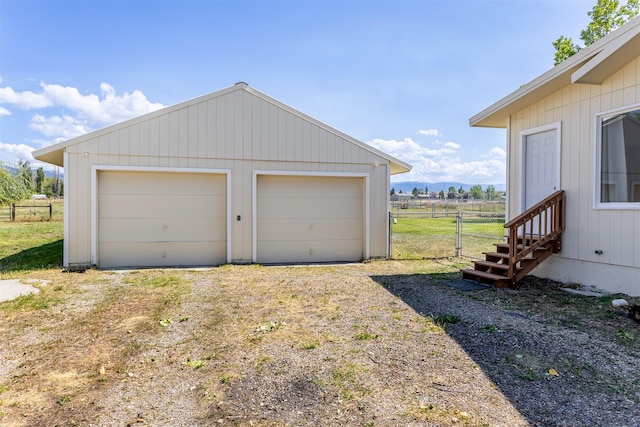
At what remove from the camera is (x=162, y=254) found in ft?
26.6

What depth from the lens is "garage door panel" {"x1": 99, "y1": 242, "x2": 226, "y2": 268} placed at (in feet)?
26.0

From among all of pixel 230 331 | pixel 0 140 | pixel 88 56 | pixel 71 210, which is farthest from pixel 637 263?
pixel 0 140

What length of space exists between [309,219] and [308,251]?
747mm

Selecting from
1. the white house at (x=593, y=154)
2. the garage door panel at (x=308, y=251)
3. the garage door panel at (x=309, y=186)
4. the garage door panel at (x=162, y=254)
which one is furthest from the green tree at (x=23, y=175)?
the white house at (x=593, y=154)

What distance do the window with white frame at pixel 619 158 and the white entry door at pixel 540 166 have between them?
2.64 feet

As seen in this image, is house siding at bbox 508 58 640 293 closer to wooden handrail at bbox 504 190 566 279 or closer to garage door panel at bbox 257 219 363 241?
wooden handrail at bbox 504 190 566 279

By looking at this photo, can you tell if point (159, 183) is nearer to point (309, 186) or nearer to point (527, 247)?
point (309, 186)

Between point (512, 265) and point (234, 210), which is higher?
point (234, 210)

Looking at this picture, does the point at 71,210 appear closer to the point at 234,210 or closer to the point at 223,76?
the point at 234,210

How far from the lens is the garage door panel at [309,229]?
8602 mm

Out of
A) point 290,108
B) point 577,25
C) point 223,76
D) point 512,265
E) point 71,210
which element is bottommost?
point 512,265

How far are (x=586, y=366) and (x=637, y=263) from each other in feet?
9.72

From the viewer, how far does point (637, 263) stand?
5.07 metres

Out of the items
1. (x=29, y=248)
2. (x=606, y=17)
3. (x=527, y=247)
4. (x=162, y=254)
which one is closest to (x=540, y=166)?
(x=527, y=247)
